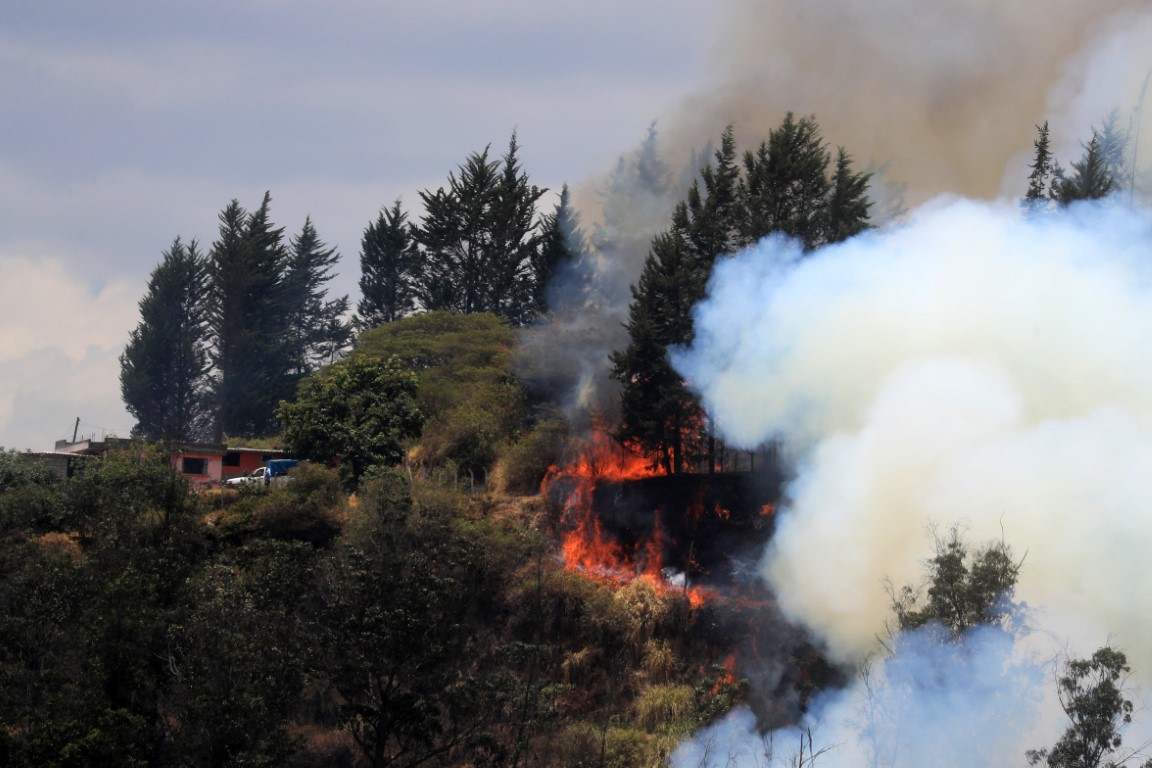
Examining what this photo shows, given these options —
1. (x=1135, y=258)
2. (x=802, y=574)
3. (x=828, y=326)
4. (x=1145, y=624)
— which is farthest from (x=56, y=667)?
(x=1135, y=258)

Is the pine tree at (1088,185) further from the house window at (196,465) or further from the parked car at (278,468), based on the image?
the house window at (196,465)

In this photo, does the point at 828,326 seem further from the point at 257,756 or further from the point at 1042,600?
the point at 257,756

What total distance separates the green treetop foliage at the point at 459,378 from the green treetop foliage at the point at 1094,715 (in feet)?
78.9

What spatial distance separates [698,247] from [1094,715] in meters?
20.4

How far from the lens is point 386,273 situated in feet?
227

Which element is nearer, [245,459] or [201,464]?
[201,464]

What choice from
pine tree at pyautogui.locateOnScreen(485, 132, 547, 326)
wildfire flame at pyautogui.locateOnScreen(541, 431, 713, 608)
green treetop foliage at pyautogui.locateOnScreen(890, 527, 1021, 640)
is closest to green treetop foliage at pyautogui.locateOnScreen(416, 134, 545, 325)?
pine tree at pyautogui.locateOnScreen(485, 132, 547, 326)

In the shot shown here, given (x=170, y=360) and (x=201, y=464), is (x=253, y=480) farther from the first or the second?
(x=170, y=360)

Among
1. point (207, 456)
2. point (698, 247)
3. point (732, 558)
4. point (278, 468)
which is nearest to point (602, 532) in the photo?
point (732, 558)

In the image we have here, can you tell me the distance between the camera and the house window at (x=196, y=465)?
172 ft

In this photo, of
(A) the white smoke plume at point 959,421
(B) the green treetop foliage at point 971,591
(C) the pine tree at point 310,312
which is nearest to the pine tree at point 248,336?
(C) the pine tree at point 310,312

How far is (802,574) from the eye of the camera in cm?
3138

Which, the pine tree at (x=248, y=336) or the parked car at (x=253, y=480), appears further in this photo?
the pine tree at (x=248, y=336)

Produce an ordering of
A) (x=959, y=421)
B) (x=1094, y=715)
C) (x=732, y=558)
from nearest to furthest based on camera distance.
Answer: (x=1094, y=715) < (x=959, y=421) < (x=732, y=558)
